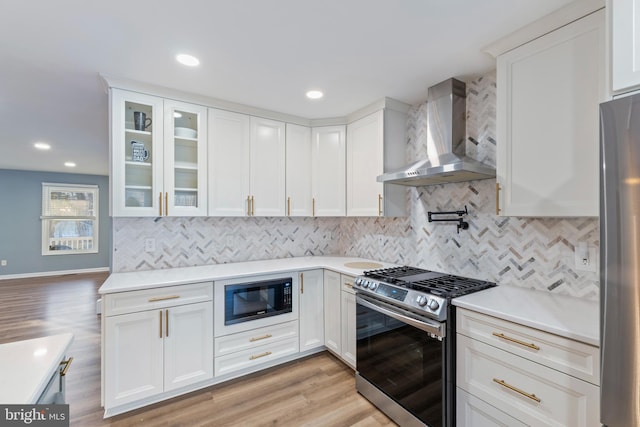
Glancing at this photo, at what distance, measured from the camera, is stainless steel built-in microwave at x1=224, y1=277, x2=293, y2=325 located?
247cm

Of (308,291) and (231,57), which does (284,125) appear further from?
(308,291)

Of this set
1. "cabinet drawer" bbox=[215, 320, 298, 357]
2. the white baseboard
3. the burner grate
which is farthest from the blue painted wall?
the burner grate

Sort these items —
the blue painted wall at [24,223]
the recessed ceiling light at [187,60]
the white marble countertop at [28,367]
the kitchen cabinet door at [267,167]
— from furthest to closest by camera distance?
the blue painted wall at [24,223]
the kitchen cabinet door at [267,167]
the recessed ceiling light at [187,60]
the white marble countertop at [28,367]

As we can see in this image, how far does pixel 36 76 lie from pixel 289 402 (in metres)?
3.25

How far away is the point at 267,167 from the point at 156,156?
1035 mm

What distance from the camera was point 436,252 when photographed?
260 cm

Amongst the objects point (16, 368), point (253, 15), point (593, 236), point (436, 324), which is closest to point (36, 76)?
point (253, 15)

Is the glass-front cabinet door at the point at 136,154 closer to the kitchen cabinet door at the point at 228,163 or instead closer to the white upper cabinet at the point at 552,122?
the kitchen cabinet door at the point at 228,163

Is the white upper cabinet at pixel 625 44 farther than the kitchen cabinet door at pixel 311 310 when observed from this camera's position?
No

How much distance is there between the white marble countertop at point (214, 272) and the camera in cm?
216

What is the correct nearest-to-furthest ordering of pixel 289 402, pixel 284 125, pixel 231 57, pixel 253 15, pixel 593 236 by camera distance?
1. pixel 253 15
2. pixel 593 236
3. pixel 231 57
4. pixel 289 402
5. pixel 284 125

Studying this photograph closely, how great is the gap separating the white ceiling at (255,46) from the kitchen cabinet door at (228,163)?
233mm

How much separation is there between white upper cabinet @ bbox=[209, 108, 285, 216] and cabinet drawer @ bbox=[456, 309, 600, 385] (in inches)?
82.9

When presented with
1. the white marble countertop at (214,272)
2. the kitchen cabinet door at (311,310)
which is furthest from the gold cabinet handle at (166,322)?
the kitchen cabinet door at (311,310)
